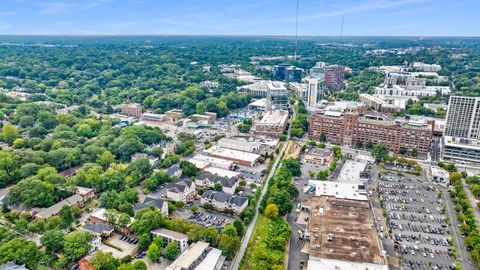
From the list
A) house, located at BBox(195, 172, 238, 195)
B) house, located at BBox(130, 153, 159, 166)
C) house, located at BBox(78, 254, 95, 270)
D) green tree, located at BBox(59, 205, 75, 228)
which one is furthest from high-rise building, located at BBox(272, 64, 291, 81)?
house, located at BBox(78, 254, 95, 270)

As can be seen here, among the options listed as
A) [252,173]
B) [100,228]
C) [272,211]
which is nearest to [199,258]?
[272,211]

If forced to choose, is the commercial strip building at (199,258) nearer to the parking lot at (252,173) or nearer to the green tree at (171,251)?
the green tree at (171,251)

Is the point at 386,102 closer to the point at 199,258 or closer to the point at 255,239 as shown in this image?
the point at 255,239

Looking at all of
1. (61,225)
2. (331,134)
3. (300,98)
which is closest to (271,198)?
(61,225)

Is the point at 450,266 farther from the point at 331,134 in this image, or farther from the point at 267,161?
the point at 331,134

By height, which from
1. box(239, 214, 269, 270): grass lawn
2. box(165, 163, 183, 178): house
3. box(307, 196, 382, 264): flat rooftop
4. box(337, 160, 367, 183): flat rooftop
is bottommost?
box(239, 214, 269, 270): grass lawn

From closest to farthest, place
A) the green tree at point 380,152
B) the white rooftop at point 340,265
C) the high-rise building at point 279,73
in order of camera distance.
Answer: the white rooftop at point 340,265 < the green tree at point 380,152 < the high-rise building at point 279,73

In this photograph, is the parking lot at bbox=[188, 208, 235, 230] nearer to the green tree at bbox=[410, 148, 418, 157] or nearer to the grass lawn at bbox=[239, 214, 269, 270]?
the grass lawn at bbox=[239, 214, 269, 270]

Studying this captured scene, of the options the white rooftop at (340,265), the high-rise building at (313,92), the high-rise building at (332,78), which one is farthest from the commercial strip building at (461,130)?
the high-rise building at (332,78)
